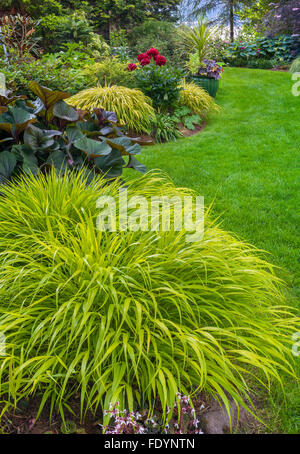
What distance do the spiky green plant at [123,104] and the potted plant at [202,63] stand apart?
189cm

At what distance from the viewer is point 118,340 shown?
129 cm

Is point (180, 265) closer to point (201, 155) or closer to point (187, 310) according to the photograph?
point (187, 310)

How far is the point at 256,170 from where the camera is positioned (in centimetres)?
409

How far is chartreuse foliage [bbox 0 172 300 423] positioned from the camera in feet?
4.09

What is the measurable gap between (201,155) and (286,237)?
2128mm

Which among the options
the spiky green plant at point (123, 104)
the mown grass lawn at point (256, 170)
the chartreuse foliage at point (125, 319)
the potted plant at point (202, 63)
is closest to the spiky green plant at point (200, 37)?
the potted plant at point (202, 63)

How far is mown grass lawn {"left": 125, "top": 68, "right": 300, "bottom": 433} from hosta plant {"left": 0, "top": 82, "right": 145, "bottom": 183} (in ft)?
2.89

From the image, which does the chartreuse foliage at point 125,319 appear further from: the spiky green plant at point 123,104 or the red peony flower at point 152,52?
the red peony flower at point 152,52

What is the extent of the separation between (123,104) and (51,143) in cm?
297

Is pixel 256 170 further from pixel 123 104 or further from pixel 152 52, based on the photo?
pixel 152 52

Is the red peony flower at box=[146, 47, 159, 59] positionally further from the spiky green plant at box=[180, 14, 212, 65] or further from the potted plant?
the spiky green plant at box=[180, 14, 212, 65]

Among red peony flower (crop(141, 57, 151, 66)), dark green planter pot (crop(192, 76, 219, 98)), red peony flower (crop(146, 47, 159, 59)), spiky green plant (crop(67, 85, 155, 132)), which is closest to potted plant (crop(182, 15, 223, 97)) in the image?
dark green planter pot (crop(192, 76, 219, 98))

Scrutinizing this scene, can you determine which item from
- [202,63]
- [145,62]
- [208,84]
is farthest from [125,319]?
[202,63]
